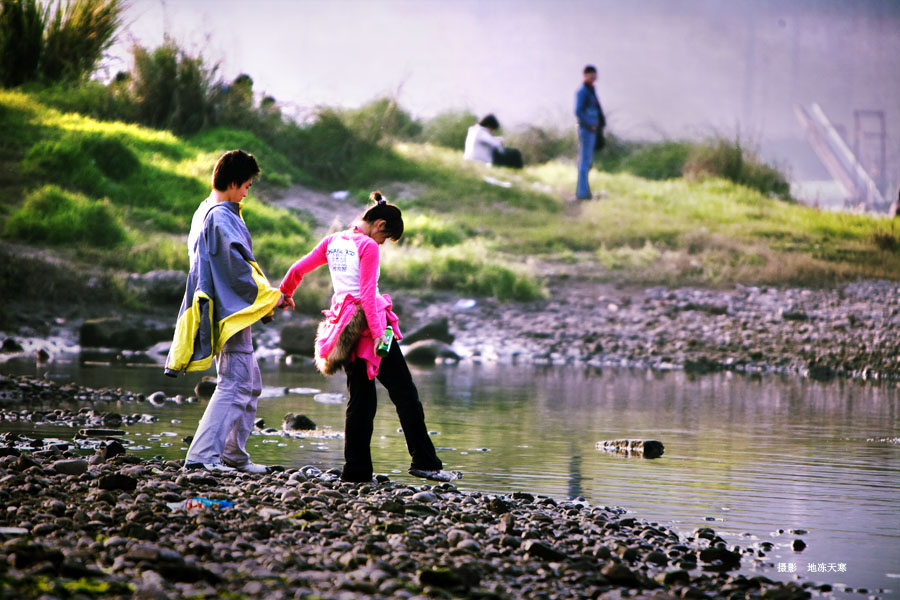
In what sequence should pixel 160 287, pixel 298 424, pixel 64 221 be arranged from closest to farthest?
pixel 298 424 < pixel 160 287 < pixel 64 221

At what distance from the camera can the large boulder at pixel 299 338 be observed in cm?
1652

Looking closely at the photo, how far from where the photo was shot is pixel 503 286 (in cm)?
1958

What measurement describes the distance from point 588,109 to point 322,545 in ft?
59.3

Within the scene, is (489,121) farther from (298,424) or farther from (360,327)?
(360,327)

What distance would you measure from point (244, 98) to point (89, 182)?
6.52 m

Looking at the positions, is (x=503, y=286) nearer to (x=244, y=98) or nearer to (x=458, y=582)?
(x=244, y=98)

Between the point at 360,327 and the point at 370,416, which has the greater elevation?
the point at 360,327

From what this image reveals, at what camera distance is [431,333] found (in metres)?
17.5

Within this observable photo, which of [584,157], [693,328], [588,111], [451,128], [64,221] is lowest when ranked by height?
[693,328]

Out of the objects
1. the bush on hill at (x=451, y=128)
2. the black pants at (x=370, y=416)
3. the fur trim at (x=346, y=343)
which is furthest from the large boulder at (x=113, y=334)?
the bush on hill at (x=451, y=128)

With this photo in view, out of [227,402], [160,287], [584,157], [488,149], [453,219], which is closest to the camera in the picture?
[227,402]

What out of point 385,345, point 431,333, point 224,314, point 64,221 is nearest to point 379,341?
point 385,345

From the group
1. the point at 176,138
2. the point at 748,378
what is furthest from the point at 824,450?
the point at 176,138

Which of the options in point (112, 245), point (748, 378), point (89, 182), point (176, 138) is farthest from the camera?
point (176, 138)
